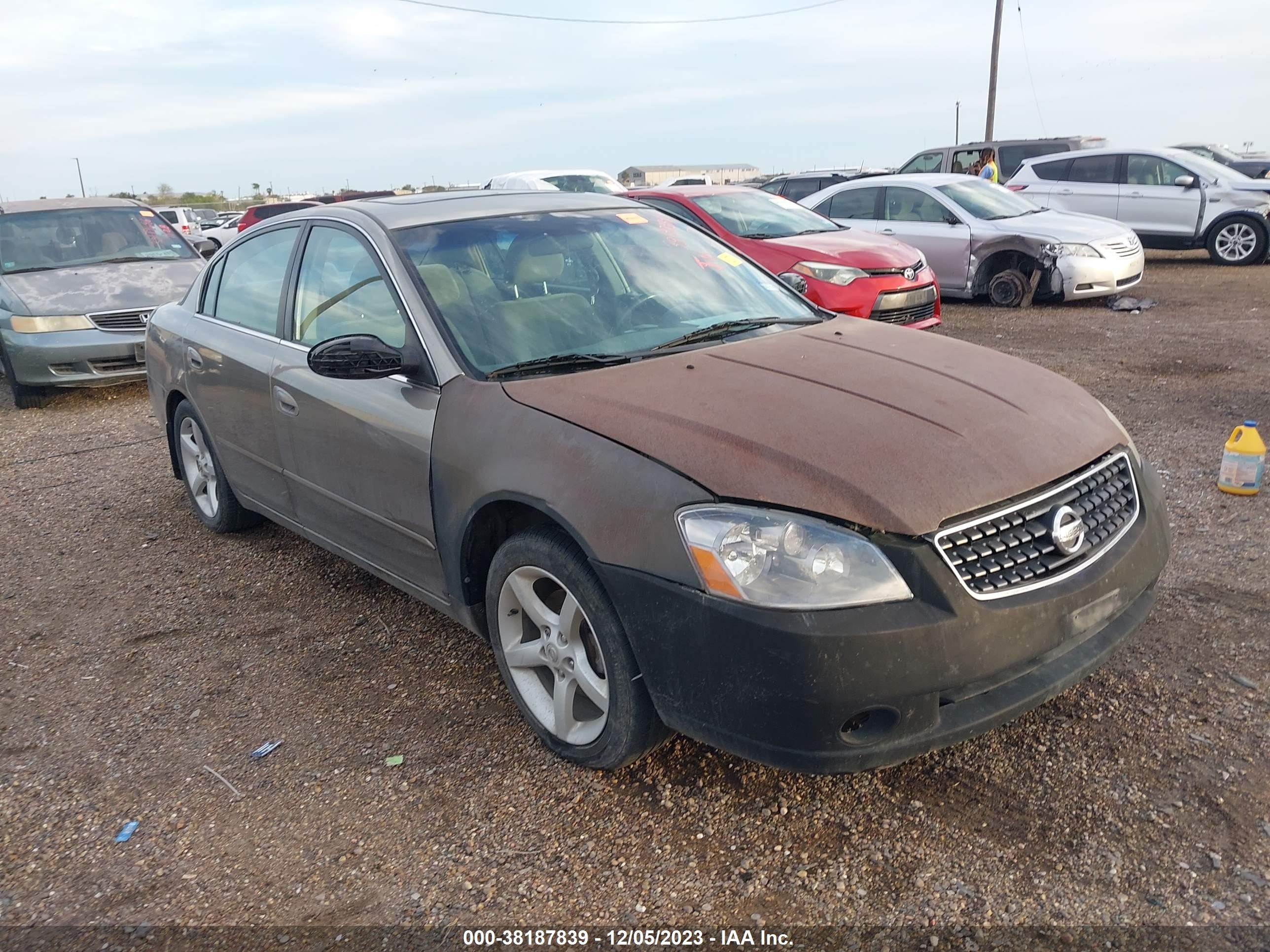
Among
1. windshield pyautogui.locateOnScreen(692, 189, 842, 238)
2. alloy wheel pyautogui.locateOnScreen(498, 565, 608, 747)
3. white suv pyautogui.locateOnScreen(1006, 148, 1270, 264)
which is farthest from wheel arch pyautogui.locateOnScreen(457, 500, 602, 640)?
white suv pyautogui.locateOnScreen(1006, 148, 1270, 264)

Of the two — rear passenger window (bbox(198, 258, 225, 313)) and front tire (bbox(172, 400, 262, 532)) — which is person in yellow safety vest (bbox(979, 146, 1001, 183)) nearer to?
rear passenger window (bbox(198, 258, 225, 313))

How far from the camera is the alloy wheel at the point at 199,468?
4.95 meters

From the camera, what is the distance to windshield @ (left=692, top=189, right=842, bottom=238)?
941cm

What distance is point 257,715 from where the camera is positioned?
3.40 meters

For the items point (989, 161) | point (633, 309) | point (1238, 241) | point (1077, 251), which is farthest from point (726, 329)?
point (989, 161)

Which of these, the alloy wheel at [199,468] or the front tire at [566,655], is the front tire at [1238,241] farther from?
the front tire at [566,655]

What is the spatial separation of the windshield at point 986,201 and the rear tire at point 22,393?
9626 millimetres

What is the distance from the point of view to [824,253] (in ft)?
28.5

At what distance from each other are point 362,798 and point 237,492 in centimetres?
225

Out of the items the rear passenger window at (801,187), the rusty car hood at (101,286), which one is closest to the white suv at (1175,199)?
the rear passenger window at (801,187)

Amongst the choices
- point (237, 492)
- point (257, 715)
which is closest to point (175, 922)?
point (257, 715)

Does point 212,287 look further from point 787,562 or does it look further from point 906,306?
point 906,306

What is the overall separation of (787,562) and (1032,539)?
657 mm

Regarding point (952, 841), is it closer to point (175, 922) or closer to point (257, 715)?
point (175, 922)
